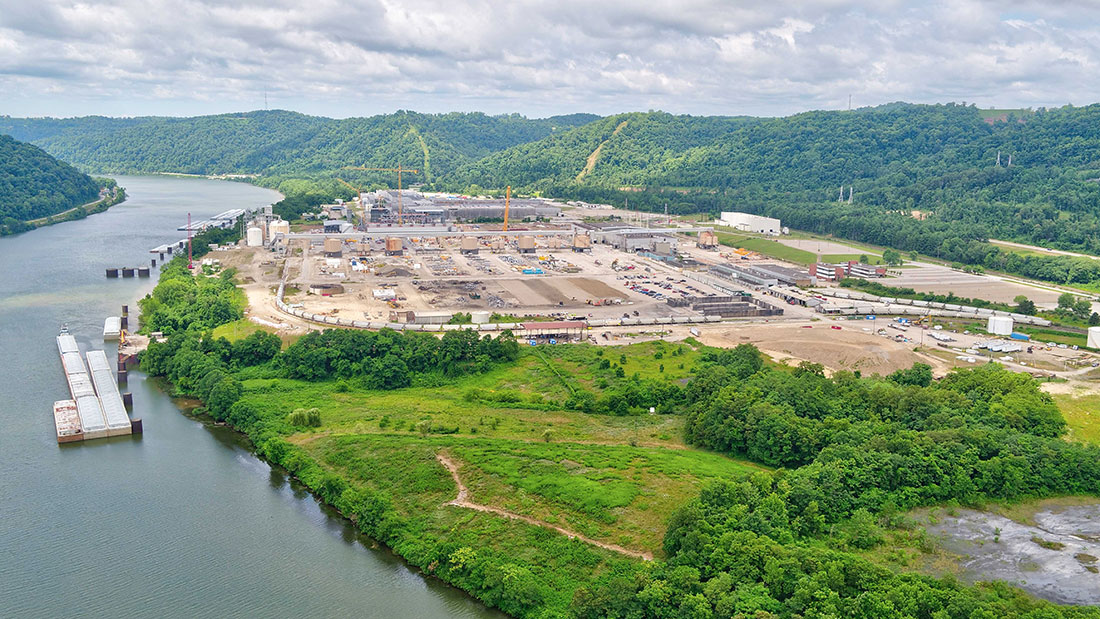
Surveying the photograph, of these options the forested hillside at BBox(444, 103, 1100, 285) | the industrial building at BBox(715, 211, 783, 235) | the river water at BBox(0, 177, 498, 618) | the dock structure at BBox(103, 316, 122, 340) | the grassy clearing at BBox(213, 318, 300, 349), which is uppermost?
the forested hillside at BBox(444, 103, 1100, 285)

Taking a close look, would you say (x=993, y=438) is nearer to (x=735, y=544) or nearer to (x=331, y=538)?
(x=735, y=544)

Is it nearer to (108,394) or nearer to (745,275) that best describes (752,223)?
(745,275)

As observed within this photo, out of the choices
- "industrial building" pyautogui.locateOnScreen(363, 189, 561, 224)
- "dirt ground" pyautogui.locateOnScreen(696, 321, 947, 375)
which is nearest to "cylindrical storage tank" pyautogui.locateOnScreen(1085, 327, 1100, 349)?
"dirt ground" pyautogui.locateOnScreen(696, 321, 947, 375)

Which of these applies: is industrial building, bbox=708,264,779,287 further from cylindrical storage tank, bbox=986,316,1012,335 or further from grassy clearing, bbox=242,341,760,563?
grassy clearing, bbox=242,341,760,563

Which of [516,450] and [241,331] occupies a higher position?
[241,331]

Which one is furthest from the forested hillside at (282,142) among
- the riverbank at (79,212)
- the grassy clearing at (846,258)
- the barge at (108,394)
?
the barge at (108,394)

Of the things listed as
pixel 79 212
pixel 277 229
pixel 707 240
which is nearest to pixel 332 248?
pixel 277 229
